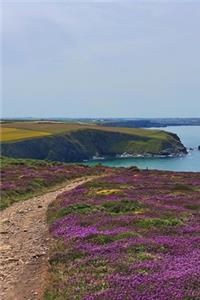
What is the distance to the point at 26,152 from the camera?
484 feet

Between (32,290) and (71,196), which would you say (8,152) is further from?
(32,290)

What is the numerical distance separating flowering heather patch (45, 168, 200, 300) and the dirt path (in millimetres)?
601

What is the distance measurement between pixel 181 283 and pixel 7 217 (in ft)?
60.2

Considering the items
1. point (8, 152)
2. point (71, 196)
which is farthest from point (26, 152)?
point (71, 196)

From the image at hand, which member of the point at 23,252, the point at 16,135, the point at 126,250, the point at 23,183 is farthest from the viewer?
the point at 16,135

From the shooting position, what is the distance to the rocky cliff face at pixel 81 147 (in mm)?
151125

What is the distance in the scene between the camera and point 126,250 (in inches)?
647

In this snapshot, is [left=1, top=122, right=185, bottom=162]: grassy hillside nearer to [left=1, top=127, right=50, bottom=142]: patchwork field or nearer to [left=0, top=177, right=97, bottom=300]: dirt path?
[left=1, top=127, right=50, bottom=142]: patchwork field

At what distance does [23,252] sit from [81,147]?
16134 cm

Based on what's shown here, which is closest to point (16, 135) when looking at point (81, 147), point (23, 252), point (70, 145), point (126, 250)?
point (70, 145)

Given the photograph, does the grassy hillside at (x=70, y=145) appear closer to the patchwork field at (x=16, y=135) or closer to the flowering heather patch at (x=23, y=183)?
the patchwork field at (x=16, y=135)

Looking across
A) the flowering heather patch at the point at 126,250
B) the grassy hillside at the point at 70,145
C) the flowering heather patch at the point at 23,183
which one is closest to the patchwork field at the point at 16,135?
the grassy hillside at the point at 70,145

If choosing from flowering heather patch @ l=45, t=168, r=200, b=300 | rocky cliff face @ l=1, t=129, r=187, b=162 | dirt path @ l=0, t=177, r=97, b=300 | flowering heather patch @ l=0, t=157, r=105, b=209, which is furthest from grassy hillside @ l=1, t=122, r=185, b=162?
flowering heather patch @ l=45, t=168, r=200, b=300

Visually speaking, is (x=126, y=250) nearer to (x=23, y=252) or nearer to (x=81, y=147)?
(x=23, y=252)
